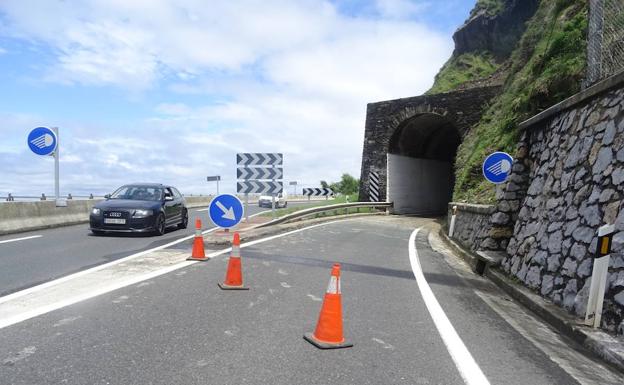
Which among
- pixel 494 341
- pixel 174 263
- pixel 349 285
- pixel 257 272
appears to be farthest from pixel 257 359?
pixel 174 263

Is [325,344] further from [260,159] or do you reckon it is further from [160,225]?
[260,159]

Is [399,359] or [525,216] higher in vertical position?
[525,216]

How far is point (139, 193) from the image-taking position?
15.3 metres

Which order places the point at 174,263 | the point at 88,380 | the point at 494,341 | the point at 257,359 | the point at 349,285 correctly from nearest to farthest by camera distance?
the point at 88,380
the point at 257,359
the point at 494,341
the point at 349,285
the point at 174,263

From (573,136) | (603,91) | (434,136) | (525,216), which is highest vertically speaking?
(434,136)

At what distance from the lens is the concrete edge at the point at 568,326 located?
471 centimetres

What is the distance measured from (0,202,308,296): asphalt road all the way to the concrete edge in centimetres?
675

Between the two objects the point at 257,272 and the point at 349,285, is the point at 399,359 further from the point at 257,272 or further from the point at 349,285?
the point at 257,272

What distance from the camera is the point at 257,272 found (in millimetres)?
8422

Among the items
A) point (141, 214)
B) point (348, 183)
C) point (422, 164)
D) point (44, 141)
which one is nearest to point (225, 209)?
point (141, 214)

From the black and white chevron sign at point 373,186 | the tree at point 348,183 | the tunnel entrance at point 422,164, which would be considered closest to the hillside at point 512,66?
the tunnel entrance at point 422,164

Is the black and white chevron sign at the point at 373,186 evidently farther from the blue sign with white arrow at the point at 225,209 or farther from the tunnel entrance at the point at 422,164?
the blue sign with white arrow at the point at 225,209

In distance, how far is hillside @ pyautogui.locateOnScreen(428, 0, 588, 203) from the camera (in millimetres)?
14438

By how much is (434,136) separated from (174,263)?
30.2 metres
